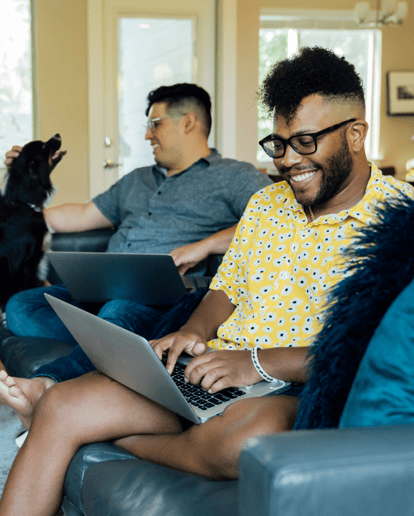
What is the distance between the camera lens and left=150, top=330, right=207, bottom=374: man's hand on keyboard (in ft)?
4.13

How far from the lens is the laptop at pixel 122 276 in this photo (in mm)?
1692

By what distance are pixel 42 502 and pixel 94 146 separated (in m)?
3.68

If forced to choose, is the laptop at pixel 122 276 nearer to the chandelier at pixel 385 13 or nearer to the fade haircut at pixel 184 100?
the fade haircut at pixel 184 100

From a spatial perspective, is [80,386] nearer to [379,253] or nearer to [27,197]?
[379,253]

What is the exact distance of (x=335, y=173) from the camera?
1255 millimetres

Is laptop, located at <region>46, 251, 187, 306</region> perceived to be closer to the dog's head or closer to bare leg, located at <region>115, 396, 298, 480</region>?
bare leg, located at <region>115, 396, 298, 480</region>

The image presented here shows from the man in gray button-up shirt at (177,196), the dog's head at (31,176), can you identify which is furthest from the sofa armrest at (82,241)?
the dog's head at (31,176)

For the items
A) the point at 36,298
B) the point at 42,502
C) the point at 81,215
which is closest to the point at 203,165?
the point at 81,215

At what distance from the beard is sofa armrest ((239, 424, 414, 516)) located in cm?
80

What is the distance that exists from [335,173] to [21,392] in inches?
Answer: 33.3

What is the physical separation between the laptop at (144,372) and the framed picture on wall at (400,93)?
6.06 m

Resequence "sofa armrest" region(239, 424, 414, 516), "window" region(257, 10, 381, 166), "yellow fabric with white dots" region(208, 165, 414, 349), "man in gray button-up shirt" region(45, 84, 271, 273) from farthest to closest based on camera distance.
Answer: "window" region(257, 10, 381, 166) → "man in gray button-up shirt" region(45, 84, 271, 273) → "yellow fabric with white dots" region(208, 165, 414, 349) → "sofa armrest" region(239, 424, 414, 516)

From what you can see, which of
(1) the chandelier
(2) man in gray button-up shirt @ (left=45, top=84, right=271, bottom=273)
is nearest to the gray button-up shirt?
(2) man in gray button-up shirt @ (left=45, top=84, right=271, bottom=273)

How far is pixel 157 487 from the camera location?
943 mm
